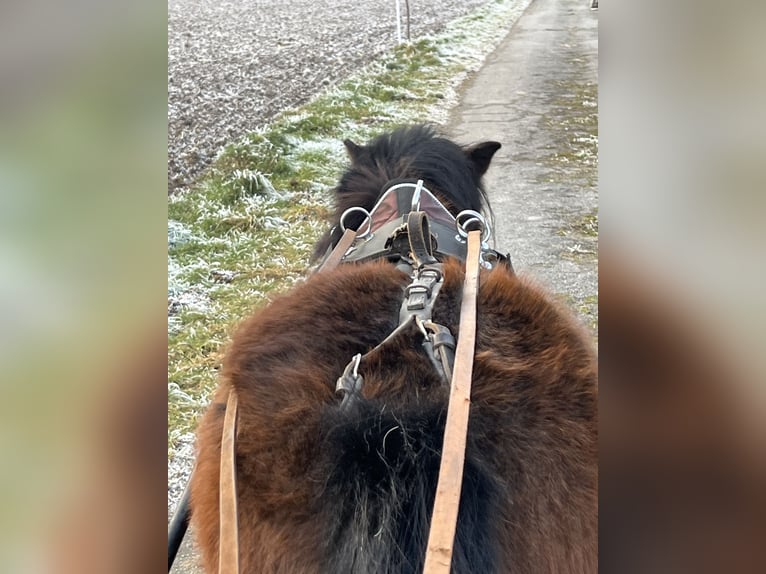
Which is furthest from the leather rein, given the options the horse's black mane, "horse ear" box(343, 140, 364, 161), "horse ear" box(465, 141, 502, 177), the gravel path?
the gravel path

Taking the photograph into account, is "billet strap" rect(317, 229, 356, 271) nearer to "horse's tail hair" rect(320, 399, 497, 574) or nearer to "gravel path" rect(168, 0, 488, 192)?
"horse's tail hair" rect(320, 399, 497, 574)

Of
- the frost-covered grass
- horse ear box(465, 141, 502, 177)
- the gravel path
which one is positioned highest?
the gravel path

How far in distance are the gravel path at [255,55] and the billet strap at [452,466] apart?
393cm

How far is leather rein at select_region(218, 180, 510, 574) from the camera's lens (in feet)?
2.79

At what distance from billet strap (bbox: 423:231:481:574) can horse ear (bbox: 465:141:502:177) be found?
1.63 m

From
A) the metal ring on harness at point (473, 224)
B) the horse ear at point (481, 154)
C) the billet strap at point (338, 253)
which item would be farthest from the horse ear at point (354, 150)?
the billet strap at point (338, 253)

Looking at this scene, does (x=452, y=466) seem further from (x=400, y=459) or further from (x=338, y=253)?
(x=338, y=253)

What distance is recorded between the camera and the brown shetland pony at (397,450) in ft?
3.16

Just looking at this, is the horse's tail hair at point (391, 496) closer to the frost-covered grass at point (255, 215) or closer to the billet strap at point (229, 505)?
the billet strap at point (229, 505)

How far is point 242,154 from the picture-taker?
6.15m

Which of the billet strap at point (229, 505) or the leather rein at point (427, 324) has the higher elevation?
the leather rein at point (427, 324)

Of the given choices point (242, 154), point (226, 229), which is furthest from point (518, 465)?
point (242, 154)
